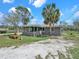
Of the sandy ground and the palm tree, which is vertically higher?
the palm tree

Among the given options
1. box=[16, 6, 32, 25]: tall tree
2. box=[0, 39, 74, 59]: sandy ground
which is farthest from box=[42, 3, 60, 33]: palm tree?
box=[0, 39, 74, 59]: sandy ground

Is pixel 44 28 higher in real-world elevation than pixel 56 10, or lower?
lower

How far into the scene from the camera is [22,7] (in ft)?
235

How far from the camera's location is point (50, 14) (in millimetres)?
66500

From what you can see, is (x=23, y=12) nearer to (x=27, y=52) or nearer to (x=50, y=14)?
(x=50, y=14)

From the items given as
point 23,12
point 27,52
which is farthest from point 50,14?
point 27,52

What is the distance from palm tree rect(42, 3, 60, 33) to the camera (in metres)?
66.3

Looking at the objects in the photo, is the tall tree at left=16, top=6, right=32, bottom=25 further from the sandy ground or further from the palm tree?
the sandy ground

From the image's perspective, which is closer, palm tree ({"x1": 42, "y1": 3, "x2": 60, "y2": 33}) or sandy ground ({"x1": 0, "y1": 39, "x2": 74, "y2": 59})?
sandy ground ({"x1": 0, "y1": 39, "x2": 74, "y2": 59})

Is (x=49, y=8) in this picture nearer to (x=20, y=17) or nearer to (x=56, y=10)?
(x=56, y=10)

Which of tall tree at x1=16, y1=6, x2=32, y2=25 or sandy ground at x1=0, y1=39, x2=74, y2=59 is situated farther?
tall tree at x1=16, y1=6, x2=32, y2=25

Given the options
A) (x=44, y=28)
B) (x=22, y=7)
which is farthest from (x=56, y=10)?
(x=22, y=7)

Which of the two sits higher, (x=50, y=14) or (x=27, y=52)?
(x=50, y=14)

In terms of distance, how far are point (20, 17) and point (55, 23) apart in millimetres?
11607
